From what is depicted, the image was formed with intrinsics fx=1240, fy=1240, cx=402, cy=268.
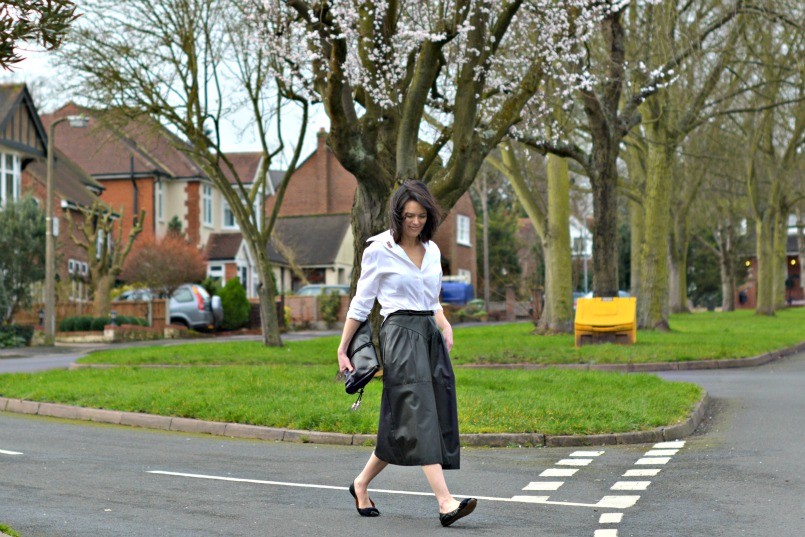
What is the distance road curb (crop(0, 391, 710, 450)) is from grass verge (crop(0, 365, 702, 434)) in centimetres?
16

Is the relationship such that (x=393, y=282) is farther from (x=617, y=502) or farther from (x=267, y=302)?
(x=267, y=302)

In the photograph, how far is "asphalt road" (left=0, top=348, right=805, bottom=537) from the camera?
7324 mm

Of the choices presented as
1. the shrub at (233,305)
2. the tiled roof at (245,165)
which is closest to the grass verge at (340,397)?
the shrub at (233,305)

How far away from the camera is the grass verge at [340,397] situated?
1257cm

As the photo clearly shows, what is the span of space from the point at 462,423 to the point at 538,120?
48.8 ft

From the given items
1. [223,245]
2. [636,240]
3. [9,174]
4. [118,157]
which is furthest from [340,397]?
[223,245]

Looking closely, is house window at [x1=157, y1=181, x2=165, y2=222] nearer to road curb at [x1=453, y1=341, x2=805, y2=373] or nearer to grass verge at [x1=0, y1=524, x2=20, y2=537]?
road curb at [x1=453, y1=341, x2=805, y2=373]

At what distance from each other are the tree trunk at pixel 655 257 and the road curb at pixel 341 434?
58.9 ft

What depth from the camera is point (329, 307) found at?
4981 centimetres

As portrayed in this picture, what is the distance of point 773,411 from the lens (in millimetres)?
14328

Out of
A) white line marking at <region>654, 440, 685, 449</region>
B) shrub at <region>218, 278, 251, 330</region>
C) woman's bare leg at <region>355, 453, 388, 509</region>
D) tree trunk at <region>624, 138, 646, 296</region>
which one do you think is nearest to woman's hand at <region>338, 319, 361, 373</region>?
woman's bare leg at <region>355, 453, 388, 509</region>

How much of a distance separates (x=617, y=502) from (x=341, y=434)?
4.42 metres

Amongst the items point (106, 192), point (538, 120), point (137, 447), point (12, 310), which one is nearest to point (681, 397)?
point (137, 447)

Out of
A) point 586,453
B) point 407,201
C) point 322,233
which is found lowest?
point 586,453
